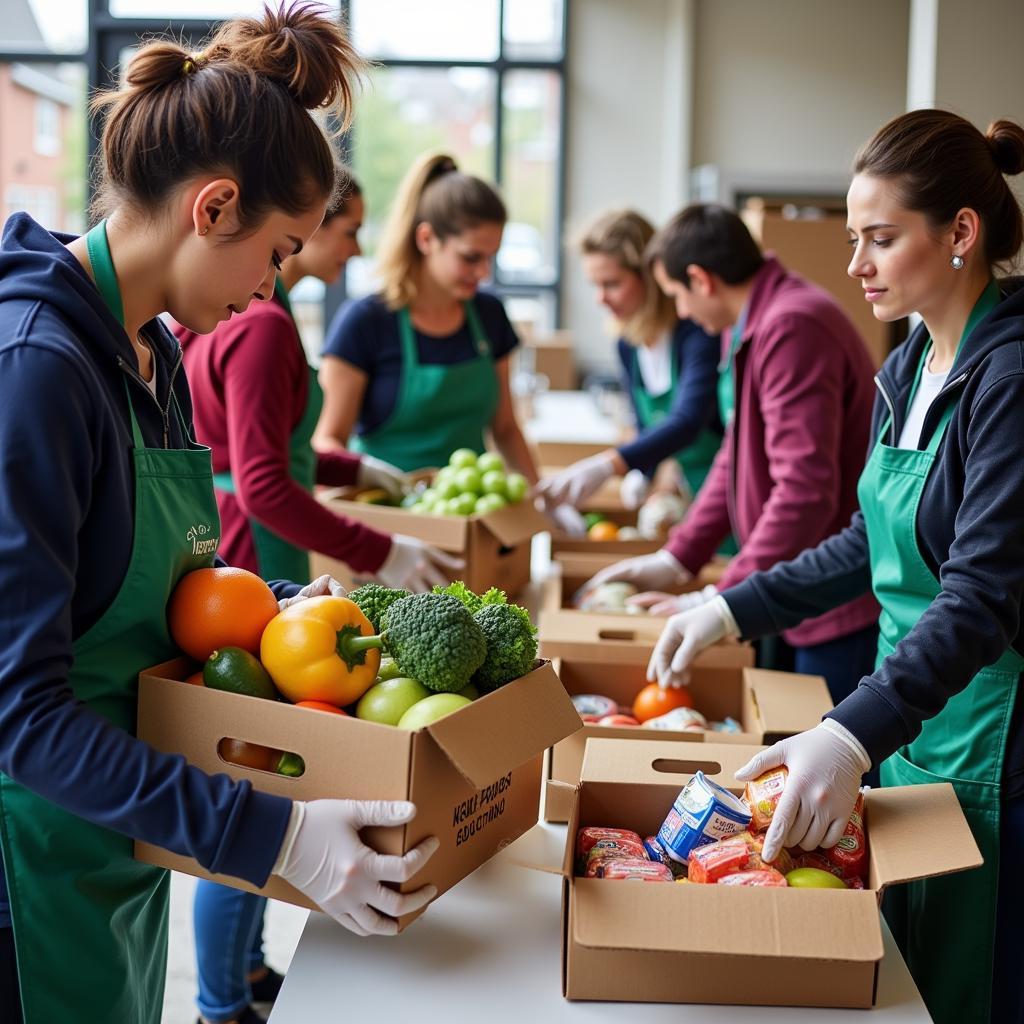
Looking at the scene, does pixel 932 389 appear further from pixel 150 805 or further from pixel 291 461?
pixel 291 461

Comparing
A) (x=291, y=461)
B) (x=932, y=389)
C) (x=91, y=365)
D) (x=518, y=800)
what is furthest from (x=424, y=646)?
(x=291, y=461)

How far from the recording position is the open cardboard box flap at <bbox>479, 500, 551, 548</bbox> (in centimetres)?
250

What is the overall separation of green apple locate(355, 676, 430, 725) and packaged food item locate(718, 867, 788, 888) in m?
0.36

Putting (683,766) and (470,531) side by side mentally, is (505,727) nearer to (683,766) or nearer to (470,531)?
(683,766)

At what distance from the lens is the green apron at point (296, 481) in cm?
235

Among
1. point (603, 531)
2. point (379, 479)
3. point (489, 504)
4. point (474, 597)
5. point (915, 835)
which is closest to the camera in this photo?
point (915, 835)

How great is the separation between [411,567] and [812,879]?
1.29 metres

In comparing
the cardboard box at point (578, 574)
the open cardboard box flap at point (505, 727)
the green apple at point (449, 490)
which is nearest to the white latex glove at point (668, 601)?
the cardboard box at point (578, 574)

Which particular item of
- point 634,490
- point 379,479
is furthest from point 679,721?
point 634,490

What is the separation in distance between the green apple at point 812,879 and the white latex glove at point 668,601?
1009 mm

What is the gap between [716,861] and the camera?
3.99 ft

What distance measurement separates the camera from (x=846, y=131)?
7.42 meters

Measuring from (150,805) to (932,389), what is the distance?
1.15m

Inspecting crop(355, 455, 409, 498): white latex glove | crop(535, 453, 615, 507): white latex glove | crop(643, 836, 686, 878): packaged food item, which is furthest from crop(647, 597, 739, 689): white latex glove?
crop(535, 453, 615, 507): white latex glove
